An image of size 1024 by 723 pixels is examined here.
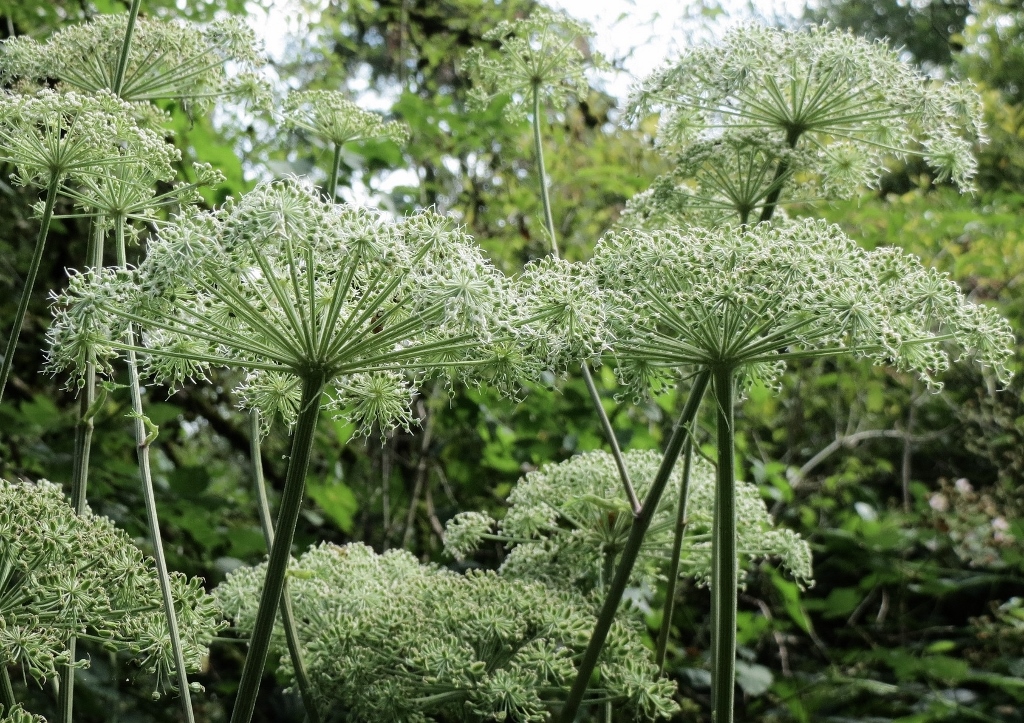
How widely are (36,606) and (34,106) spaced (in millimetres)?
998

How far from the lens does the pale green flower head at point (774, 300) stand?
5.89 feet

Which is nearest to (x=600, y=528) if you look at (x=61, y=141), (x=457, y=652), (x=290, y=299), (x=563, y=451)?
(x=457, y=652)

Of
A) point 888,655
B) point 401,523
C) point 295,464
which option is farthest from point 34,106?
point 888,655

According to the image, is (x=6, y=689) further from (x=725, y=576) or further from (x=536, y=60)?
(x=536, y=60)

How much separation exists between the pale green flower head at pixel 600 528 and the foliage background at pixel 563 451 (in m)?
0.71

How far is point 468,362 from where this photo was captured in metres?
1.73

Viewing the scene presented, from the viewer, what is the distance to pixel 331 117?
110 inches

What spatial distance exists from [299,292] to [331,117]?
50.6 inches

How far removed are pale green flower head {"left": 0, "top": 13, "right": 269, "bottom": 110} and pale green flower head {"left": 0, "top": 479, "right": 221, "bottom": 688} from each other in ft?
4.18

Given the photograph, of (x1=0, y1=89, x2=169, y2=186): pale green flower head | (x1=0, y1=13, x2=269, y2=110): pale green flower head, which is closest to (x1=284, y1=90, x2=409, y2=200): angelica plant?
(x1=0, y1=13, x2=269, y2=110): pale green flower head

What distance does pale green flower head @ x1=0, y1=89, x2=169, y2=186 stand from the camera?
1915 millimetres

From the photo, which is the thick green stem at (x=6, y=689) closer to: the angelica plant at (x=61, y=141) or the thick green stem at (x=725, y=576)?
the angelica plant at (x=61, y=141)

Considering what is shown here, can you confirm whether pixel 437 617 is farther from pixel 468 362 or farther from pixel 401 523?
pixel 401 523

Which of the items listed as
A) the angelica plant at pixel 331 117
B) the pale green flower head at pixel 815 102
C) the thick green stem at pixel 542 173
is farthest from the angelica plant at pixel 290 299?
the pale green flower head at pixel 815 102
